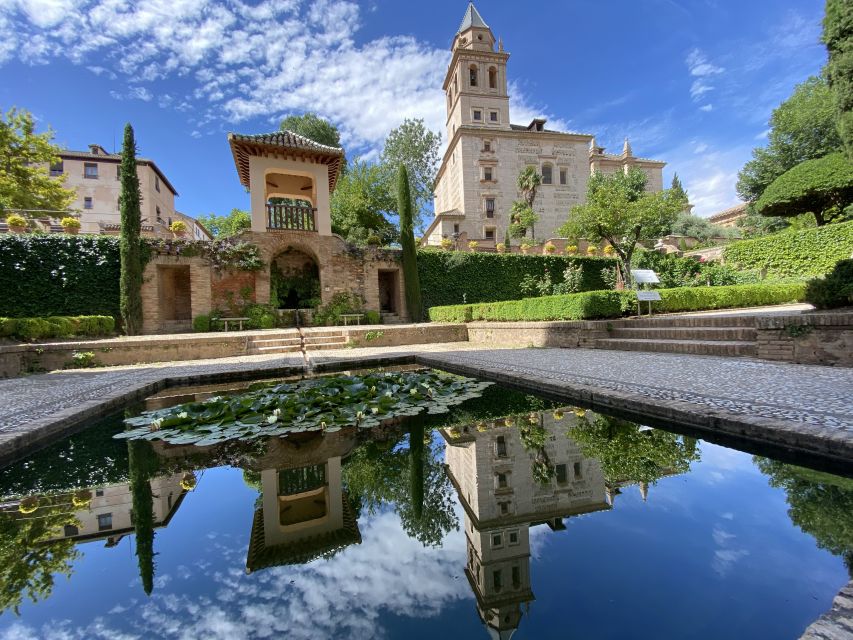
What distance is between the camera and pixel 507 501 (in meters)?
2.00

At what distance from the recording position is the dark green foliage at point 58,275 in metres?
11.4

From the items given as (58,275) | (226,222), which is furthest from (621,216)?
(226,222)

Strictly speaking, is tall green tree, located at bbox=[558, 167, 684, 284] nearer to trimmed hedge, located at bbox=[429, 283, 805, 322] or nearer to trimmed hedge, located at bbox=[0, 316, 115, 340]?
trimmed hedge, located at bbox=[429, 283, 805, 322]

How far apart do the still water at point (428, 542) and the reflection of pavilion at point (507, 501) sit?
11 millimetres

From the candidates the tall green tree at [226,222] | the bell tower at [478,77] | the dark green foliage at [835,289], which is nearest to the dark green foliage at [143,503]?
the dark green foliage at [835,289]

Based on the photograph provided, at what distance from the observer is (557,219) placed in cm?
3117

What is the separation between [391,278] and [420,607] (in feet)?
57.1

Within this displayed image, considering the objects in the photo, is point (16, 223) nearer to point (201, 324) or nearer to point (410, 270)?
point (201, 324)

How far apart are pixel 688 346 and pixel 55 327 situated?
13.7 metres

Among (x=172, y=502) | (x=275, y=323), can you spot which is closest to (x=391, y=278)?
(x=275, y=323)

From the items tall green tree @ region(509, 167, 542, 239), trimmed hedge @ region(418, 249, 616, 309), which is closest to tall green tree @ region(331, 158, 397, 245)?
trimmed hedge @ region(418, 249, 616, 309)

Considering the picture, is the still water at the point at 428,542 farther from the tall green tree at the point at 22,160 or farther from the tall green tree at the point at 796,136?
the tall green tree at the point at 796,136

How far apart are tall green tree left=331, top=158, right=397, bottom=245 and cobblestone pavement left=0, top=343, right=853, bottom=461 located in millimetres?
16527

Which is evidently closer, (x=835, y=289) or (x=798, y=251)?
(x=835, y=289)
